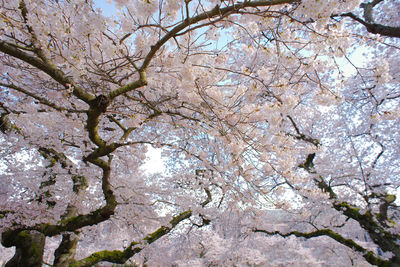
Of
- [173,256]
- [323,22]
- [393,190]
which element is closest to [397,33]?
[323,22]

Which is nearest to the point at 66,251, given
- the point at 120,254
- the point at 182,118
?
the point at 120,254

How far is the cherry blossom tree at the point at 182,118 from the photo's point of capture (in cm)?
235

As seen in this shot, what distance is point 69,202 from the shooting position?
220 inches

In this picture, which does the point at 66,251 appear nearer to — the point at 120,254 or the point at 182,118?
the point at 120,254

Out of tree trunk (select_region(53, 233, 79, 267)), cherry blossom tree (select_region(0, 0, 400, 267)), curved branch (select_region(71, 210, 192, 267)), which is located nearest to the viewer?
cherry blossom tree (select_region(0, 0, 400, 267))

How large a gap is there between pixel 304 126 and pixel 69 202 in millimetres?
8134

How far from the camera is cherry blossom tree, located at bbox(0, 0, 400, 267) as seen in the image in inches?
92.4

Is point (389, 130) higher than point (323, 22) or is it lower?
higher

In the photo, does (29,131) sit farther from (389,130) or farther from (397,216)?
(397,216)

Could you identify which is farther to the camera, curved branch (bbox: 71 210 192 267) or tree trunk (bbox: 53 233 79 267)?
curved branch (bbox: 71 210 192 267)

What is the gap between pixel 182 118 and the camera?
3430 millimetres

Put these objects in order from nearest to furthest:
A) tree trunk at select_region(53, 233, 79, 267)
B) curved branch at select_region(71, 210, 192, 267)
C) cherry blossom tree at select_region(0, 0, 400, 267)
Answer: cherry blossom tree at select_region(0, 0, 400, 267) < tree trunk at select_region(53, 233, 79, 267) < curved branch at select_region(71, 210, 192, 267)

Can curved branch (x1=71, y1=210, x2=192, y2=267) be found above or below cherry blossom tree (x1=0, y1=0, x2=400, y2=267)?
below

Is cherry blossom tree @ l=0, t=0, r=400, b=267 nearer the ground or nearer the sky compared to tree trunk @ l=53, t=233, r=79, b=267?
nearer the sky
